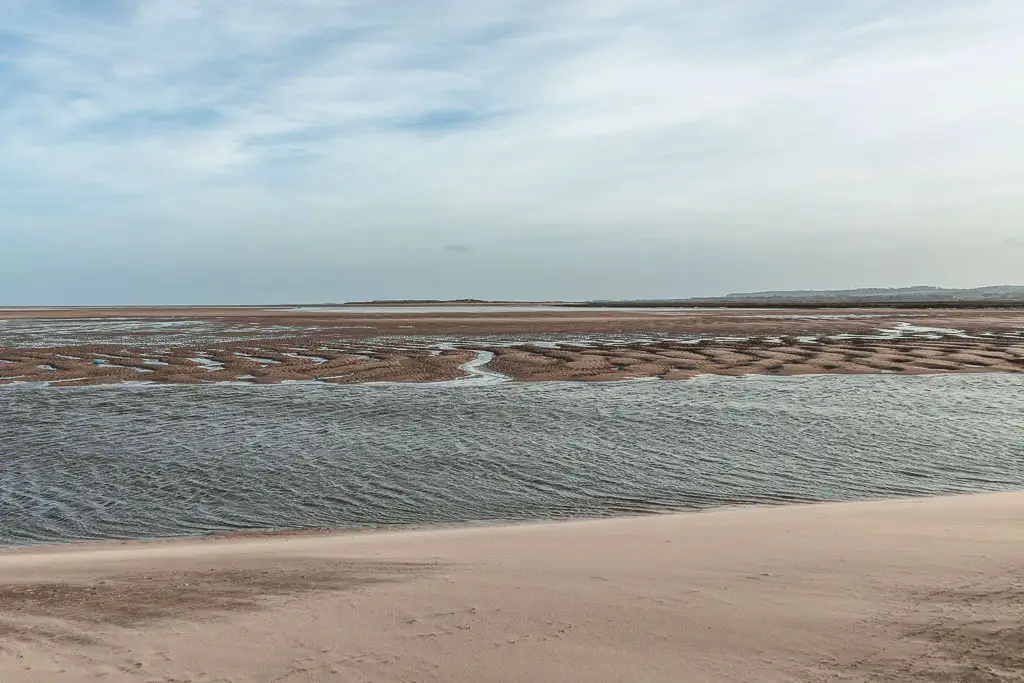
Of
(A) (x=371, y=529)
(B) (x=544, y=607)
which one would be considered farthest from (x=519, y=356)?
(B) (x=544, y=607)

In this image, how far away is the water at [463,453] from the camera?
1010 cm

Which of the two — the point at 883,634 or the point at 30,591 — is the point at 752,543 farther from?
the point at 30,591

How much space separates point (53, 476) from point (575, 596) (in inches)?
371

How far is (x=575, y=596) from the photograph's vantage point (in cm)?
584

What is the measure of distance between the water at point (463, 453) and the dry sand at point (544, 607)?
1.89m

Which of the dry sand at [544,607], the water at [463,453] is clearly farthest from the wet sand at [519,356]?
the dry sand at [544,607]

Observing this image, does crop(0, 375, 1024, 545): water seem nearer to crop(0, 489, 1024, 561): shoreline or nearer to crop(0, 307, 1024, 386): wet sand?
crop(0, 489, 1024, 561): shoreline

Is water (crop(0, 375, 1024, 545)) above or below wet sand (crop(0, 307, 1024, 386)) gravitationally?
below

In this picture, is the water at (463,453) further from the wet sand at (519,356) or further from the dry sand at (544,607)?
the wet sand at (519,356)

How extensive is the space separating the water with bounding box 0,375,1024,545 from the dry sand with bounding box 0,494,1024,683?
6.19 ft

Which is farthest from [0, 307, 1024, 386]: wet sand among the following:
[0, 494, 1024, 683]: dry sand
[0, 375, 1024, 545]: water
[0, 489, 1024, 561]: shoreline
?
[0, 494, 1024, 683]: dry sand

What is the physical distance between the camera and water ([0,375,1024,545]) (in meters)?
10.1

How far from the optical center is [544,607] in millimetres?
5605

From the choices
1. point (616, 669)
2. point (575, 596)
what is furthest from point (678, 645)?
point (575, 596)
